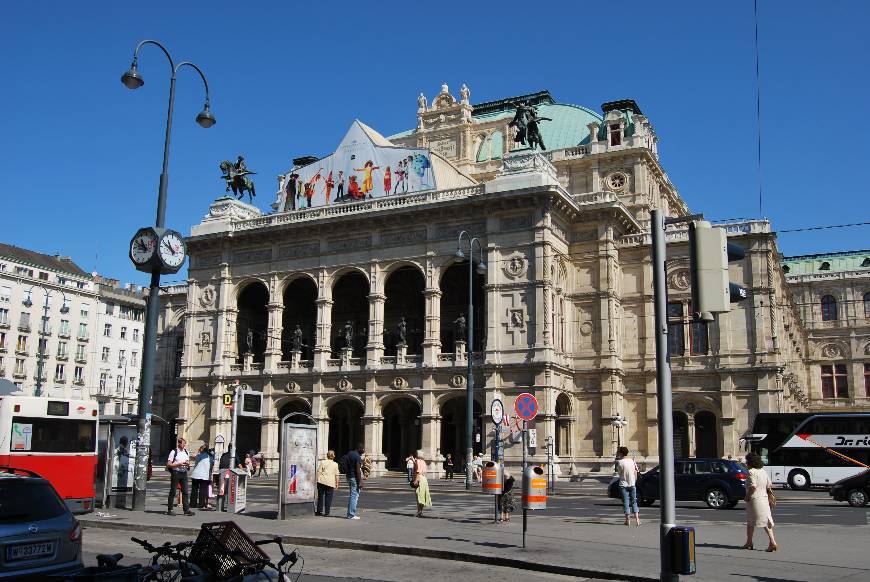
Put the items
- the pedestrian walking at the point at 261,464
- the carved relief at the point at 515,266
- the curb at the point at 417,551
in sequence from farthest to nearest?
the pedestrian walking at the point at 261,464 → the carved relief at the point at 515,266 → the curb at the point at 417,551

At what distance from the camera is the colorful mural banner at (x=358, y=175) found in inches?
2026

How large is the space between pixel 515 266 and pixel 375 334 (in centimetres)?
932

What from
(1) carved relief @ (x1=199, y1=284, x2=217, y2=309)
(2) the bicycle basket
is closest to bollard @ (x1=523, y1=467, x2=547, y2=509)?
(2) the bicycle basket

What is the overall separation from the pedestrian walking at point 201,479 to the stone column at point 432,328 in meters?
25.3

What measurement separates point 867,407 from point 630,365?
4047cm

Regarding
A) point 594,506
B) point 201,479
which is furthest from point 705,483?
point 201,479

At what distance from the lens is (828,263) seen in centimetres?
8962

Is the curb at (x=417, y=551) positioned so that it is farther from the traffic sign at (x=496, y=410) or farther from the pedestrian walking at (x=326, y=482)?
the traffic sign at (x=496, y=410)

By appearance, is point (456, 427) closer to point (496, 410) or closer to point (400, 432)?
point (400, 432)

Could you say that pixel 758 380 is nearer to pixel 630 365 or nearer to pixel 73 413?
pixel 630 365

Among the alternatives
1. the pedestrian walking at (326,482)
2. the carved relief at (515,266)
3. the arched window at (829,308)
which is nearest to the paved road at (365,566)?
the pedestrian walking at (326,482)

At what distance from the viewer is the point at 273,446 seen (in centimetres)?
5212

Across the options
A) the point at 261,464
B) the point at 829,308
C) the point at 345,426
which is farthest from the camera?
the point at 829,308

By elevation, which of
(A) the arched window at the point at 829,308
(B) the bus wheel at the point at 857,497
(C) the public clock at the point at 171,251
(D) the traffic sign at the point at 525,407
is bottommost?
(B) the bus wheel at the point at 857,497
